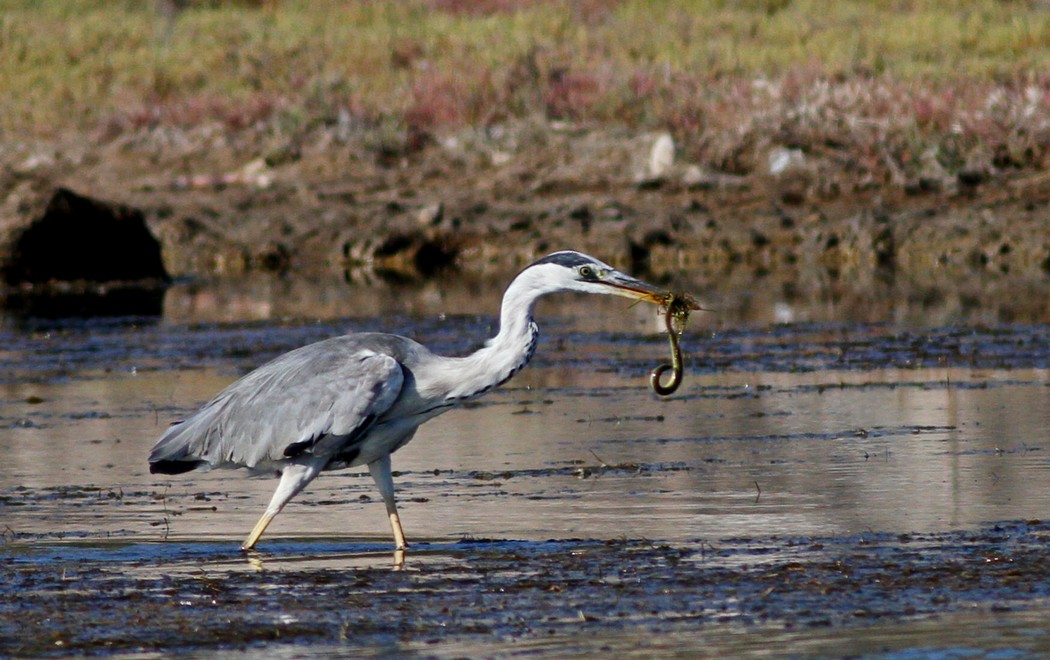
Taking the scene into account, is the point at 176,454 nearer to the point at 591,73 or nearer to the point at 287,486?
the point at 287,486

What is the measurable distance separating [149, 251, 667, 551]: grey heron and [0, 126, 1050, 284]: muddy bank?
13242 millimetres

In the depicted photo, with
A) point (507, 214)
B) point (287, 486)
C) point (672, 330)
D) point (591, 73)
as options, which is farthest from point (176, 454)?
point (591, 73)

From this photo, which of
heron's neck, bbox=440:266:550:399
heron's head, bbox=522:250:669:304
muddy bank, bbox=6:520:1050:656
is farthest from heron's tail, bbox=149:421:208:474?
heron's head, bbox=522:250:669:304

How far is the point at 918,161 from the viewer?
23984 mm

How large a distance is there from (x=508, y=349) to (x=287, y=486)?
3.74 feet

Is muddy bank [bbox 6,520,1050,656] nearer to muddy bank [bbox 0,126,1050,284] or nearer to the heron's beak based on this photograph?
the heron's beak

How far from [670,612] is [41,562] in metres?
2.77

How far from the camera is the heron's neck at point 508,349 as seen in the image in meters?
8.02

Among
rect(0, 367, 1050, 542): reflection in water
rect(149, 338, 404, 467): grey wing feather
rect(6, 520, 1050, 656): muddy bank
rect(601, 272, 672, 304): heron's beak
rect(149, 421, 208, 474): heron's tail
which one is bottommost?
rect(6, 520, 1050, 656): muddy bank

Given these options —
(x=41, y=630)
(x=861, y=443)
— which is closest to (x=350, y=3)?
(x=861, y=443)

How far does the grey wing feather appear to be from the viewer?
791 cm

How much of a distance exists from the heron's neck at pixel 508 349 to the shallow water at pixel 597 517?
2.17 ft

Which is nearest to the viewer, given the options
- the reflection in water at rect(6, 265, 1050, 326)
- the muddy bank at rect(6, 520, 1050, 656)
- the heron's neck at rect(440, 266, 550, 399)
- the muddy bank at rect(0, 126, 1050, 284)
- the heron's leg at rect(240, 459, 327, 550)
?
the muddy bank at rect(6, 520, 1050, 656)

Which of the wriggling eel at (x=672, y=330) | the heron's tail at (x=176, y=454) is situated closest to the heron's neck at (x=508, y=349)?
the wriggling eel at (x=672, y=330)
